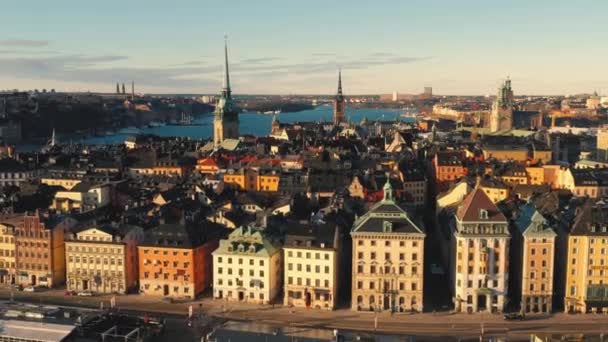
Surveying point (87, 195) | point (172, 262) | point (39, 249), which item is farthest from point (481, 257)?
point (87, 195)

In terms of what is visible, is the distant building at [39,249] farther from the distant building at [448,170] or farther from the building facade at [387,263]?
the distant building at [448,170]

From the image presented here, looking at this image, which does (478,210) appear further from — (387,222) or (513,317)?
(513,317)

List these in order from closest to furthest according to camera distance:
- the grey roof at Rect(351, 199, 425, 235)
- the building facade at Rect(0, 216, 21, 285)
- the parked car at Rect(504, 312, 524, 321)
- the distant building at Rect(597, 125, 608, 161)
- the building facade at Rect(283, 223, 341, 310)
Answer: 1. the parked car at Rect(504, 312, 524, 321)
2. the grey roof at Rect(351, 199, 425, 235)
3. the building facade at Rect(283, 223, 341, 310)
4. the building facade at Rect(0, 216, 21, 285)
5. the distant building at Rect(597, 125, 608, 161)

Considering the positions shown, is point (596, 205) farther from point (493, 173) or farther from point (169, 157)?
point (169, 157)

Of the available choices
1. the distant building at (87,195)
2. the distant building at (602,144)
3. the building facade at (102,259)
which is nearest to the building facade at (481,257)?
the building facade at (102,259)

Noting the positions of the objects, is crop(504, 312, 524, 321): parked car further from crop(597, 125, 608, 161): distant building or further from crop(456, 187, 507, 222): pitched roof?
crop(597, 125, 608, 161): distant building

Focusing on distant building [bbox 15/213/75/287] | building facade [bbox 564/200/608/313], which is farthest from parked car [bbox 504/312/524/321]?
distant building [bbox 15/213/75/287]
